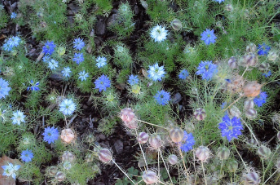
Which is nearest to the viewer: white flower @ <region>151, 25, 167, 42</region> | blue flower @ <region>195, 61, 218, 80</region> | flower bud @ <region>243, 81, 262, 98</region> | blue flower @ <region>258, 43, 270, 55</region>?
flower bud @ <region>243, 81, 262, 98</region>

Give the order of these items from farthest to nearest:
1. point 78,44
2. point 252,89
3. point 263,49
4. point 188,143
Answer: point 78,44, point 263,49, point 188,143, point 252,89

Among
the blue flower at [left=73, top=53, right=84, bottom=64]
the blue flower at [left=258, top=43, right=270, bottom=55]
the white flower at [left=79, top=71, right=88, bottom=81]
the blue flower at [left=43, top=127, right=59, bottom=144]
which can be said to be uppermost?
the blue flower at [left=258, top=43, right=270, bottom=55]

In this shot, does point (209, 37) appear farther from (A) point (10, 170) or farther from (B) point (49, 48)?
(A) point (10, 170)

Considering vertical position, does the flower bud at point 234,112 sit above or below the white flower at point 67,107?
above

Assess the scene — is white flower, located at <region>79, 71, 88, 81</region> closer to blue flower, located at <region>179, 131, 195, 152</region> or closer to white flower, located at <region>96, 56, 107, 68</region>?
white flower, located at <region>96, 56, 107, 68</region>

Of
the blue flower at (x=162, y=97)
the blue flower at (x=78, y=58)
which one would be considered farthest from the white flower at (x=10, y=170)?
the blue flower at (x=162, y=97)

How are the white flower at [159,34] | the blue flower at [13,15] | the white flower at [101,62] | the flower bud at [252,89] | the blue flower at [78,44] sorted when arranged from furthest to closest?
1. the blue flower at [13,15]
2. the blue flower at [78,44]
3. the white flower at [101,62]
4. the white flower at [159,34]
5. the flower bud at [252,89]

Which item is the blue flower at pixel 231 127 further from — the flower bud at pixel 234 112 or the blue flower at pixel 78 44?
the blue flower at pixel 78 44

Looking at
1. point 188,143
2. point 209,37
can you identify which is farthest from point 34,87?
point 209,37

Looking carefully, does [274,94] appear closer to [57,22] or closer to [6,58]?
[57,22]

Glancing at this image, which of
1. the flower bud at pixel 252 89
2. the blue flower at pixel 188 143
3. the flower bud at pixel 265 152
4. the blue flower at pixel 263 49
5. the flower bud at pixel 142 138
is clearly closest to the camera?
the flower bud at pixel 252 89

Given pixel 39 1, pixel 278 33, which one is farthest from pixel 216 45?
pixel 39 1

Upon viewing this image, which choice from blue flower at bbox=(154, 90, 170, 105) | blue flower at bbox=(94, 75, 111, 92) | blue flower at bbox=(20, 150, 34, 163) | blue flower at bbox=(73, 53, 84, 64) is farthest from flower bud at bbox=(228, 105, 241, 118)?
blue flower at bbox=(20, 150, 34, 163)

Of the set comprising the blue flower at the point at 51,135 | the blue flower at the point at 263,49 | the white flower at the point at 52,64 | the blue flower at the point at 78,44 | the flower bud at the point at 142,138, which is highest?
the blue flower at the point at 263,49
